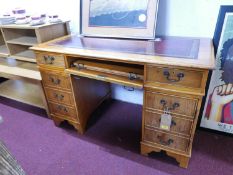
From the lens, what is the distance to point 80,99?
155cm

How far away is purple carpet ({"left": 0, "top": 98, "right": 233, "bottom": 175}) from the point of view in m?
1.32

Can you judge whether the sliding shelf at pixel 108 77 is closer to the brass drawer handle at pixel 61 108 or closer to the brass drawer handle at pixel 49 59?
the brass drawer handle at pixel 49 59

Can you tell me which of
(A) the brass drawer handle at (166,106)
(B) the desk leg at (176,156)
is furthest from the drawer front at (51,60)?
(B) the desk leg at (176,156)

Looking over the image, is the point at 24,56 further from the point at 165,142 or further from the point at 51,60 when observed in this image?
the point at 165,142

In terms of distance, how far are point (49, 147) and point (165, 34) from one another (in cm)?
130

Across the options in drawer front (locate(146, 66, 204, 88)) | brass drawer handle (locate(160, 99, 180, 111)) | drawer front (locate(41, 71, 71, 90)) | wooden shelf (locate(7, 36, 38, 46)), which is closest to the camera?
drawer front (locate(146, 66, 204, 88))

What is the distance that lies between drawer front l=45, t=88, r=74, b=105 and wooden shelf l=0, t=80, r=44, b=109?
337mm

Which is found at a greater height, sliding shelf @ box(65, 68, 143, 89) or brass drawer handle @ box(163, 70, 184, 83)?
brass drawer handle @ box(163, 70, 184, 83)

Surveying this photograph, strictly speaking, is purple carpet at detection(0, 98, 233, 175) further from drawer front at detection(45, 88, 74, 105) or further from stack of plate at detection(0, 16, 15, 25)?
stack of plate at detection(0, 16, 15, 25)

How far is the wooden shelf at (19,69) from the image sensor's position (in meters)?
1.71

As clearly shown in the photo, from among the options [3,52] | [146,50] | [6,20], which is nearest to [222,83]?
[146,50]

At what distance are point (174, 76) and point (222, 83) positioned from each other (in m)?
0.58

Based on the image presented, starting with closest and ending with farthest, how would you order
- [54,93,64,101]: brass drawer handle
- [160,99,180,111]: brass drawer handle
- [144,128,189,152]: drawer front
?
[160,99,180,111]: brass drawer handle → [144,128,189,152]: drawer front → [54,93,64,101]: brass drawer handle

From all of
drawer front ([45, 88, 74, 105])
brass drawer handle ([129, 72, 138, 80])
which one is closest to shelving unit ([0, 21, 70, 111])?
drawer front ([45, 88, 74, 105])
